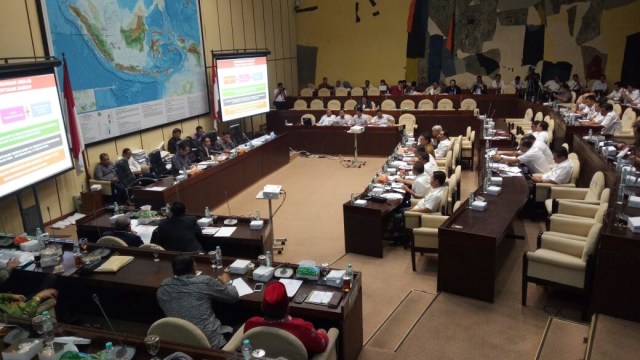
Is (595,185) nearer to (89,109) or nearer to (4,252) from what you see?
(4,252)

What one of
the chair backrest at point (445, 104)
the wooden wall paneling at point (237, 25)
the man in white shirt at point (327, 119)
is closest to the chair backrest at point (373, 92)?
the chair backrest at point (445, 104)

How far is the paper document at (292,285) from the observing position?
3762 millimetres

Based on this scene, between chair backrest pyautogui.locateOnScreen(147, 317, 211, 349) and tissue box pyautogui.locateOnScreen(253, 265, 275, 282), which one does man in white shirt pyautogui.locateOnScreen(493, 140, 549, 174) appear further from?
chair backrest pyautogui.locateOnScreen(147, 317, 211, 349)

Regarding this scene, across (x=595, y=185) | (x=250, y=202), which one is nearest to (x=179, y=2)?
(x=250, y=202)

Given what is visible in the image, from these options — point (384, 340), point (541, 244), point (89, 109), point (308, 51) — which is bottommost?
point (384, 340)

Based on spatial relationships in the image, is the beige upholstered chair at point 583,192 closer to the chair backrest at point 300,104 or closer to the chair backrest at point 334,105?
the chair backrest at point 334,105

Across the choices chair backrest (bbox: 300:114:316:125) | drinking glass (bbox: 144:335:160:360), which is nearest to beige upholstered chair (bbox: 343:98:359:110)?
chair backrest (bbox: 300:114:316:125)

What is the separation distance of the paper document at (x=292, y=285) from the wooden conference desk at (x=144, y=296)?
0.17 ft

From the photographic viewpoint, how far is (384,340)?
4324mm

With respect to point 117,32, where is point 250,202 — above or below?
below

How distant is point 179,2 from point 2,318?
354 inches

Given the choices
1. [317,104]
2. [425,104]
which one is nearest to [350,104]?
[317,104]

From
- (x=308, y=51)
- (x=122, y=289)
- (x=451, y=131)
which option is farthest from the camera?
(x=308, y=51)

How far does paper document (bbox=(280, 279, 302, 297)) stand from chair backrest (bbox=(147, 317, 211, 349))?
3.18 ft
